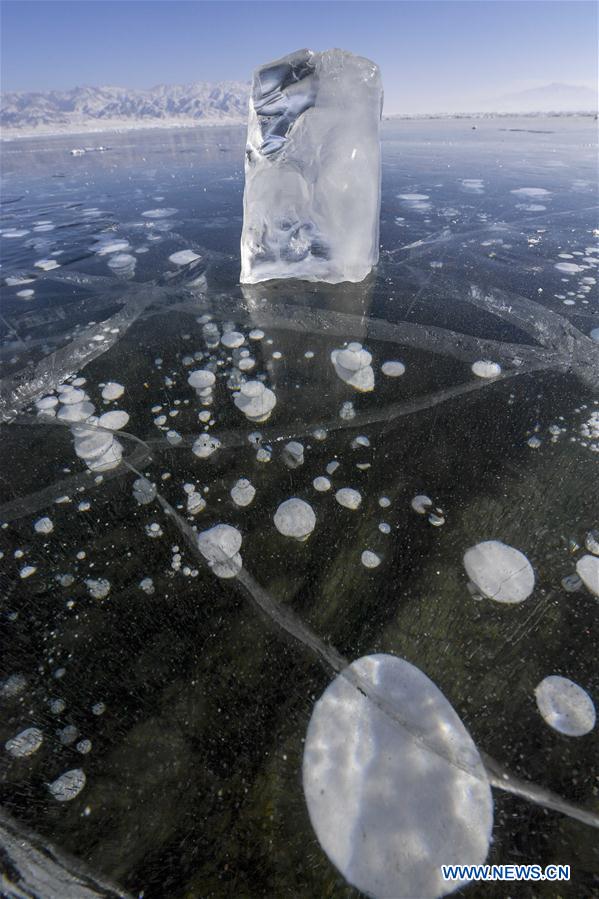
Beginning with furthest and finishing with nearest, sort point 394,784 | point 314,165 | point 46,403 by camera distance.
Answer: point 314,165, point 46,403, point 394,784

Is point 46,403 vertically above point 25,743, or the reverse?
point 46,403

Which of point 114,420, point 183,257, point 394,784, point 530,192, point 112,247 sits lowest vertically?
point 394,784

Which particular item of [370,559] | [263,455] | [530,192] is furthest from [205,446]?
[530,192]

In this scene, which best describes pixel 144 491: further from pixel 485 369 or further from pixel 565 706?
pixel 485 369

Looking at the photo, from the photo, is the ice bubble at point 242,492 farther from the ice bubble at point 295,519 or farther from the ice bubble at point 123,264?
the ice bubble at point 123,264

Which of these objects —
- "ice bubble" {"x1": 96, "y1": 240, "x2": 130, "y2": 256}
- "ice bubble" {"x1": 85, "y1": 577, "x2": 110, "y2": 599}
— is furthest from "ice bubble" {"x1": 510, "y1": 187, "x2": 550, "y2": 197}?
"ice bubble" {"x1": 85, "y1": 577, "x2": 110, "y2": 599}

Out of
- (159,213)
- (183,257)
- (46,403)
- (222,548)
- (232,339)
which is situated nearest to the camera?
(222,548)
